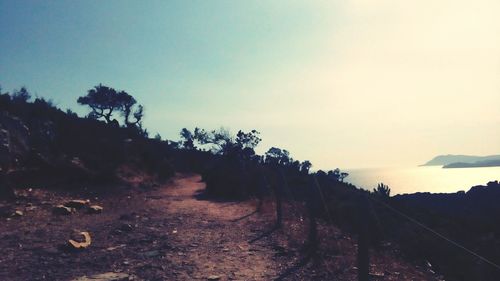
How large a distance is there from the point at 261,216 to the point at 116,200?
8.49m

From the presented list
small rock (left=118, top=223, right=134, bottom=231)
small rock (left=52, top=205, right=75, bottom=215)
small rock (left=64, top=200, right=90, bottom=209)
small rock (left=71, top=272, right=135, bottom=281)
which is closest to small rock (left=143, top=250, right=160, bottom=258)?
small rock (left=71, top=272, right=135, bottom=281)

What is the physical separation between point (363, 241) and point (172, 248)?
549cm

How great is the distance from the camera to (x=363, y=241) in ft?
20.2

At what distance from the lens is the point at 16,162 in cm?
1798

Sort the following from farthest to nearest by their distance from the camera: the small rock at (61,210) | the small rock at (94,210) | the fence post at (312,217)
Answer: the small rock at (94,210), the small rock at (61,210), the fence post at (312,217)

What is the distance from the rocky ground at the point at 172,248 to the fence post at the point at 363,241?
1130 mm

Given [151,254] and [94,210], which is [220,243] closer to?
[151,254]

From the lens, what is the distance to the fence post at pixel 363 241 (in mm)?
5992

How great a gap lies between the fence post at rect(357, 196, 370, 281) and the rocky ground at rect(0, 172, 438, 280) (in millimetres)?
1130

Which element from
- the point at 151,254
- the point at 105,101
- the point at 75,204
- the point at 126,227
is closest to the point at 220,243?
the point at 151,254

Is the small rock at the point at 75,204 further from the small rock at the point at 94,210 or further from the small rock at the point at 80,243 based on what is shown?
the small rock at the point at 80,243

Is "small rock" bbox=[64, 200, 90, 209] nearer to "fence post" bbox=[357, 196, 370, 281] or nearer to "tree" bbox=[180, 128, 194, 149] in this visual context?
"fence post" bbox=[357, 196, 370, 281]

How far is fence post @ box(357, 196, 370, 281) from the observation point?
19.7 feet

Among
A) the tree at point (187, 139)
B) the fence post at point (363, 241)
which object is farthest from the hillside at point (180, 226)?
the tree at point (187, 139)
